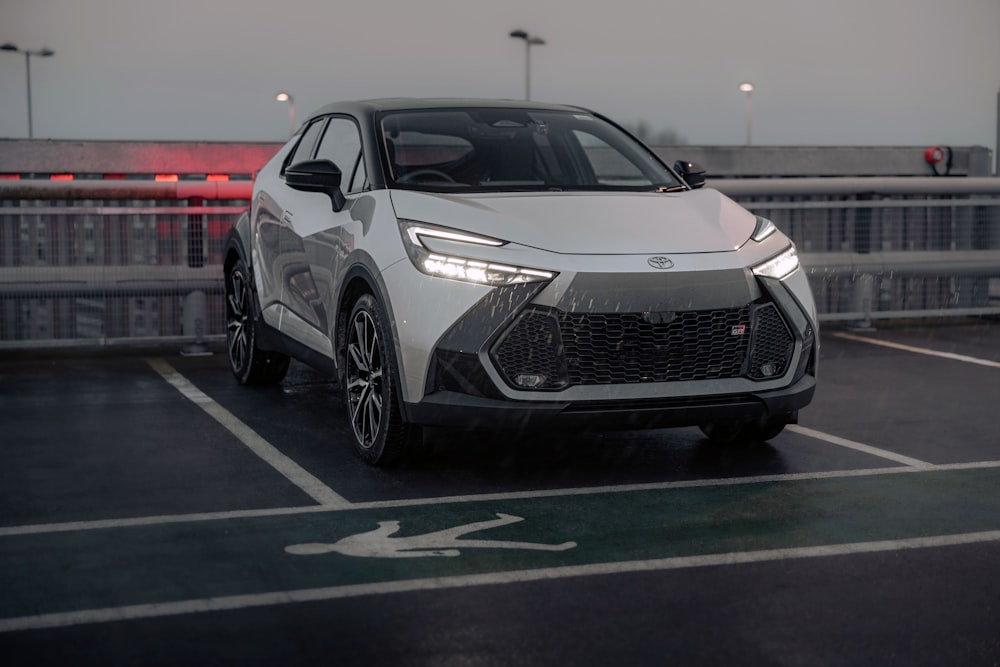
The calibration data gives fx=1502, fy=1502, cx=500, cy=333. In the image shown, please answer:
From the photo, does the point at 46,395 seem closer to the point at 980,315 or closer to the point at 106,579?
the point at 106,579

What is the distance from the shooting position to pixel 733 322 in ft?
20.7

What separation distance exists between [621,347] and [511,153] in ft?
5.57

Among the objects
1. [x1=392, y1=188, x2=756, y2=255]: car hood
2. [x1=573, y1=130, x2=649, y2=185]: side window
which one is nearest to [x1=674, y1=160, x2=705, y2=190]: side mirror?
[x1=573, y1=130, x2=649, y2=185]: side window

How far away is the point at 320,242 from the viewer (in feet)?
24.3

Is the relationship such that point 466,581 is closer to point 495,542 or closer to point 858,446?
point 495,542

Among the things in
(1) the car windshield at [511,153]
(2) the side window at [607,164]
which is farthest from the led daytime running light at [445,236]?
(2) the side window at [607,164]

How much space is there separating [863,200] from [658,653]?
9832mm

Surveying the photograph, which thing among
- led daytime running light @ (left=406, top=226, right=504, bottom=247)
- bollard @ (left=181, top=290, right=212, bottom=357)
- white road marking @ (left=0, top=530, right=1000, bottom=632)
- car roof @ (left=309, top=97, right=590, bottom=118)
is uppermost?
car roof @ (left=309, top=97, right=590, bottom=118)

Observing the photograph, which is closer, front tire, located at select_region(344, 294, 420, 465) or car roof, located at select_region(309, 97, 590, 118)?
front tire, located at select_region(344, 294, 420, 465)

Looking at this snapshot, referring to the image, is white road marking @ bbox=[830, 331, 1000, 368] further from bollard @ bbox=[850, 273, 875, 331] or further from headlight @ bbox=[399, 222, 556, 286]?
headlight @ bbox=[399, 222, 556, 286]

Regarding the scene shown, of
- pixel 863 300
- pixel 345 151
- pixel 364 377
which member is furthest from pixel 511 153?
pixel 863 300

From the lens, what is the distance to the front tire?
6465 mm

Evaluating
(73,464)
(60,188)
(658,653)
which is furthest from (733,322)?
(60,188)

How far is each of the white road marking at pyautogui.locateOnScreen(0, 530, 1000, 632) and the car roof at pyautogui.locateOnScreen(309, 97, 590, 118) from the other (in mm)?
3427
